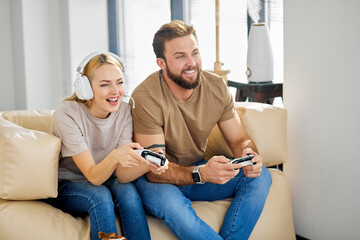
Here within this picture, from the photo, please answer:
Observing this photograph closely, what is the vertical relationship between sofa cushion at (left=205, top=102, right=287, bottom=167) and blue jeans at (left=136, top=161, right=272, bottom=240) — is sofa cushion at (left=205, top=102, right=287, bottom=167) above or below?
above

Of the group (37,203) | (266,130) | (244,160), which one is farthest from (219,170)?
(37,203)

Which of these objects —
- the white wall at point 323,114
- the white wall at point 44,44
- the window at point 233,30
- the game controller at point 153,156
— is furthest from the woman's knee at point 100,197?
the white wall at point 44,44

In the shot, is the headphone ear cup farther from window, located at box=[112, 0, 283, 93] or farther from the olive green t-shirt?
window, located at box=[112, 0, 283, 93]

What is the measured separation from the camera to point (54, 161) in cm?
158

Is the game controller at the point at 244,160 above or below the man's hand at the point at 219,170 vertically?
above

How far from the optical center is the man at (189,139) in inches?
64.1

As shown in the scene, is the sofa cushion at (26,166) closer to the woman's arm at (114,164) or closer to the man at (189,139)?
the woman's arm at (114,164)

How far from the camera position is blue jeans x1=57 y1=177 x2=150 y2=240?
1506 mm

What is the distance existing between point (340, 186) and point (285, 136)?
331 mm

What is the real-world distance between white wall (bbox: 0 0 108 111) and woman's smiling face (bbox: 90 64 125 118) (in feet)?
7.92

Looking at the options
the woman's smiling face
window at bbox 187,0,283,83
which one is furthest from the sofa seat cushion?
window at bbox 187,0,283,83

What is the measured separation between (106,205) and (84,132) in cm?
33

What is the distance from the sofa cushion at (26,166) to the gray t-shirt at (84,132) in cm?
7

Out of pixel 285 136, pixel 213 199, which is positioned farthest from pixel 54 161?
pixel 285 136
